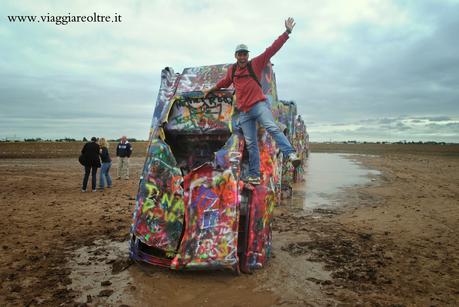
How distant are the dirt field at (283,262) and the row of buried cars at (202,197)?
0.35 metres

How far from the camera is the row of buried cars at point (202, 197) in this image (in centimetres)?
460

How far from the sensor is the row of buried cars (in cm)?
460

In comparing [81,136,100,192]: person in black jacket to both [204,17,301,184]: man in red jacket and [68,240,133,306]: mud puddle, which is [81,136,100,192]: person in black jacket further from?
[204,17,301,184]: man in red jacket

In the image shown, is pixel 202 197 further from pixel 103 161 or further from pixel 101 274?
pixel 103 161

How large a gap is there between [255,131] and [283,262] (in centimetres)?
215

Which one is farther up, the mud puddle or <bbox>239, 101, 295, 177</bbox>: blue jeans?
<bbox>239, 101, 295, 177</bbox>: blue jeans

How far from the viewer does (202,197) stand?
15.3ft

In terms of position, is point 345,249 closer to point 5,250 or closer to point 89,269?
point 89,269

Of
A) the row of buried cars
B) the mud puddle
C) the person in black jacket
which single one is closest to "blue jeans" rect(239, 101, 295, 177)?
the row of buried cars

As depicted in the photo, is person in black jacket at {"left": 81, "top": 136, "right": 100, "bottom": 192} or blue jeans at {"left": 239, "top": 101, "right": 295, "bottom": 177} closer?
blue jeans at {"left": 239, "top": 101, "right": 295, "bottom": 177}

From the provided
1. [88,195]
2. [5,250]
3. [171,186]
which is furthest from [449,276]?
[88,195]

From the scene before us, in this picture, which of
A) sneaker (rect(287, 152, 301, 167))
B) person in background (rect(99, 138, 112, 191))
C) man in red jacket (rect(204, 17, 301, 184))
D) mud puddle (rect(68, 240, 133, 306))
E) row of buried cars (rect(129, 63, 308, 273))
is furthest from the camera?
person in background (rect(99, 138, 112, 191))

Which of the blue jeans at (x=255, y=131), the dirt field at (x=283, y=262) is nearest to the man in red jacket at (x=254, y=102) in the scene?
the blue jeans at (x=255, y=131)

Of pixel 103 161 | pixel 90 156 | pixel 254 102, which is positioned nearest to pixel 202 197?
pixel 254 102
